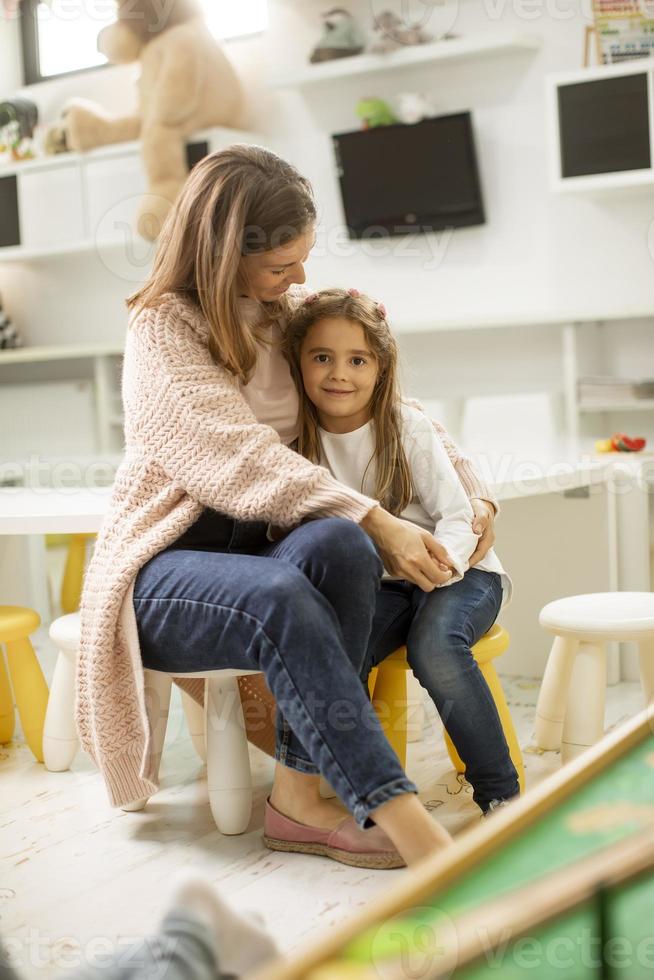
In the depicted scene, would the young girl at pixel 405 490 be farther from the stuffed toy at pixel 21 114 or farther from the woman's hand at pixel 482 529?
the stuffed toy at pixel 21 114

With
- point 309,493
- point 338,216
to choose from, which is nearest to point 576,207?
point 338,216

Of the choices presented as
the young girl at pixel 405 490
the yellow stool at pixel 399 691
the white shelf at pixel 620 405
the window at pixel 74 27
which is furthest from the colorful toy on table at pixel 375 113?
the yellow stool at pixel 399 691

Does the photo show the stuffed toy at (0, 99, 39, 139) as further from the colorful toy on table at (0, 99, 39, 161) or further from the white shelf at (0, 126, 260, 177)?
the white shelf at (0, 126, 260, 177)

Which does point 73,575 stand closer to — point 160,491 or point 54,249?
point 160,491

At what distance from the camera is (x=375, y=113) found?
377 centimetres

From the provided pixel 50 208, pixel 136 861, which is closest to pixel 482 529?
pixel 136 861

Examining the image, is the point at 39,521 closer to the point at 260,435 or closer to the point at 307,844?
the point at 260,435

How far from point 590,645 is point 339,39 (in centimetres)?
280

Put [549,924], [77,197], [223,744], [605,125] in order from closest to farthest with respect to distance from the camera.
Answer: [549,924]
[223,744]
[605,125]
[77,197]

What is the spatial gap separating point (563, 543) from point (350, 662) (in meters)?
1.05

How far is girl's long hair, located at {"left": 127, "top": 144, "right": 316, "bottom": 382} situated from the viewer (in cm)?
144

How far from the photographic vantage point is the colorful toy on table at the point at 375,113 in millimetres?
3754

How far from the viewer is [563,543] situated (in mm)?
2227

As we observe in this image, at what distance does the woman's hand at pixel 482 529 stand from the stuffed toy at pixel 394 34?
2569 millimetres
